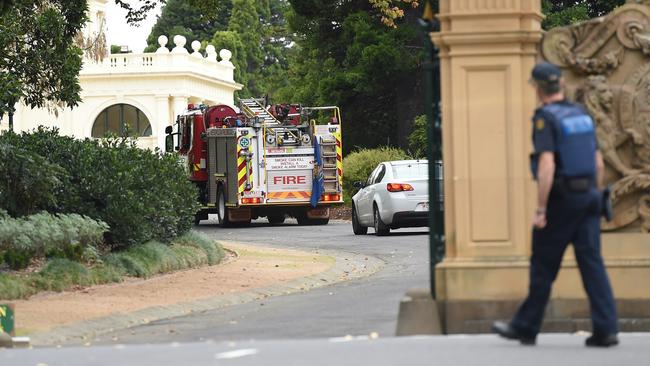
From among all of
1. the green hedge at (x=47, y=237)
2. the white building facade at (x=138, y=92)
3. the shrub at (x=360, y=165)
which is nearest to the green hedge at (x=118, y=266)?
the green hedge at (x=47, y=237)

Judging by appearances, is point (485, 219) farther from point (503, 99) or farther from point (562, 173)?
point (562, 173)

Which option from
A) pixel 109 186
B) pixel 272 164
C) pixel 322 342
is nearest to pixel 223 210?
pixel 272 164

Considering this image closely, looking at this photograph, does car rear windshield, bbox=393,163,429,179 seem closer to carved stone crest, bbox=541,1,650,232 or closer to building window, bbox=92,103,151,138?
carved stone crest, bbox=541,1,650,232

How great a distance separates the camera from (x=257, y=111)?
125ft

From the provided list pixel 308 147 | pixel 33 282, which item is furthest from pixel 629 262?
pixel 308 147

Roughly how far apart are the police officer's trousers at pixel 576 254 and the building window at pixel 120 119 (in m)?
76.9

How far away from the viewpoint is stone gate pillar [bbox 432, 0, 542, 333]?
1197 centimetres

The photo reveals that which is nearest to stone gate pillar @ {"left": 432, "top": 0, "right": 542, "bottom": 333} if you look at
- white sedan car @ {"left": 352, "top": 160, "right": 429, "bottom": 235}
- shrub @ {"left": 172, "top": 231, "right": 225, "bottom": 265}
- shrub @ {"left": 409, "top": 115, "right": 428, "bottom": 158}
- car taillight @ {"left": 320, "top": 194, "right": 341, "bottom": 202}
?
shrub @ {"left": 172, "top": 231, "right": 225, "bottom": 265}

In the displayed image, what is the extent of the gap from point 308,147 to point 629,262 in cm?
2474

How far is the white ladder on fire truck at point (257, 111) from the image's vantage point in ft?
123

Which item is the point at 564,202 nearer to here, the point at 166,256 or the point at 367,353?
the point at 367,353

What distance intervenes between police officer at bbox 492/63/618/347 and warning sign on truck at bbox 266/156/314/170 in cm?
2642

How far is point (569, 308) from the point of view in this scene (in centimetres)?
1207

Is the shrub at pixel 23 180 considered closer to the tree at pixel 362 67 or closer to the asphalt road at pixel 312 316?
the asphalt road at pixel 312 316
